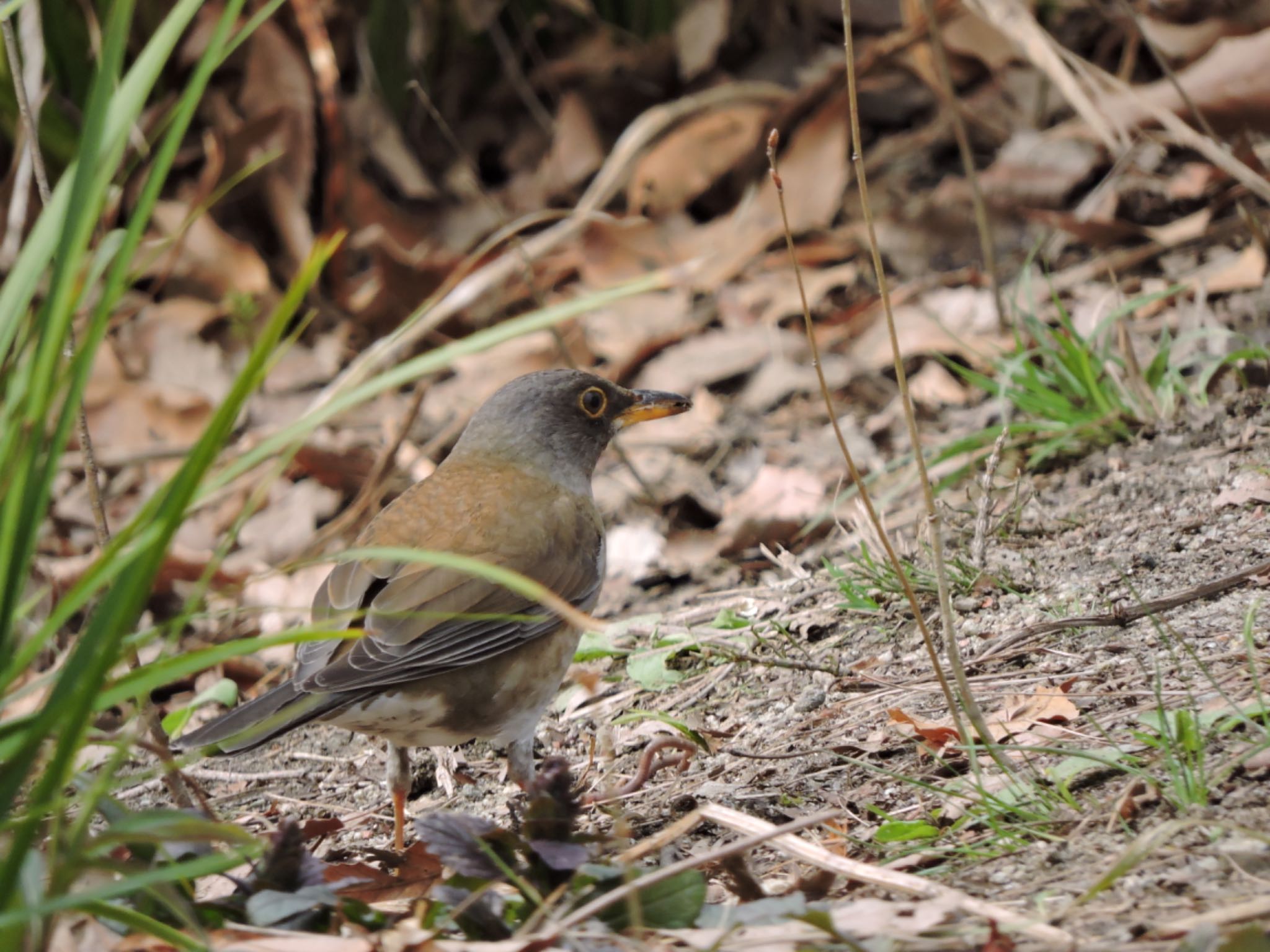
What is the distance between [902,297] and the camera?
22.7 feet

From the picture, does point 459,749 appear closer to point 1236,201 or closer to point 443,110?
point 1236,201

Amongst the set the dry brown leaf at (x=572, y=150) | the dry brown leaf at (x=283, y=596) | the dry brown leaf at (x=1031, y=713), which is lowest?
the dry brown leaf at (x=283, y=596)

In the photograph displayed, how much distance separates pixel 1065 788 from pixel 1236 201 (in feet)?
13.4

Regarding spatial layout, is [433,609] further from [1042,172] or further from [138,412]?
[1042,172]

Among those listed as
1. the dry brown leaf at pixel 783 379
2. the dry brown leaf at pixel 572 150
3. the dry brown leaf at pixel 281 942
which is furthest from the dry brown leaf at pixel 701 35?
the dry brown leaf at pixel 281 942

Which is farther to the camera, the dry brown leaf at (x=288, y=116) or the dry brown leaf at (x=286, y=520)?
the dry brown leaf at (x=288, y=116)

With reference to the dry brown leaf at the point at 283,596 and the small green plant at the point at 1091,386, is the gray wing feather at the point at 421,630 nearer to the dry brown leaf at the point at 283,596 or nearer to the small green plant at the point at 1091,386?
the dry brown leaf at the point at 283,596

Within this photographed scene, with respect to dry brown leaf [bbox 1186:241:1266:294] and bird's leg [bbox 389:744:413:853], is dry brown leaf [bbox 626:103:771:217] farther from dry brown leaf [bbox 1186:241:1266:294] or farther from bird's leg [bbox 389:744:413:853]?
bird's leg [bbox 389:744:413:853]

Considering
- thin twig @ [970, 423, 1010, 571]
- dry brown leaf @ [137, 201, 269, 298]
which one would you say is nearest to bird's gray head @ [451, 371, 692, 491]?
thin twig @ [970, 423, 1010, 571]

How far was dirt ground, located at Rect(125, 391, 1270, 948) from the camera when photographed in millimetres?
2562

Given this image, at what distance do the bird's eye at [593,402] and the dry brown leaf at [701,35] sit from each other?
379 cm

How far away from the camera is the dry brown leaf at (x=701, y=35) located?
8.26m

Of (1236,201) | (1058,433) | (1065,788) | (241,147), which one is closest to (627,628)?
(1058,433)

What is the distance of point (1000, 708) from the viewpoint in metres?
3.44
